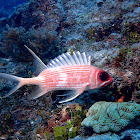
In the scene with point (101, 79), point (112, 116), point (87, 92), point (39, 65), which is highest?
point (39, 65)

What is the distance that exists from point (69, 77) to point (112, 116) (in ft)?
3.81

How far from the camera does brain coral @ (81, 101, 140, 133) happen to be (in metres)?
2.34

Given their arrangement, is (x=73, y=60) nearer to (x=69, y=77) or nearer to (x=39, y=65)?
(x=69, y=77)

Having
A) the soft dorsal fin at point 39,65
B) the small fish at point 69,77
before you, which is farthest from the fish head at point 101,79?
the soft dorsal fin at point 39,65

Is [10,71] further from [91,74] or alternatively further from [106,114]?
[106,114]

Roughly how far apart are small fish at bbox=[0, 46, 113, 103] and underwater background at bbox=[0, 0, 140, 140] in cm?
58

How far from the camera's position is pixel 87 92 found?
3365 mm

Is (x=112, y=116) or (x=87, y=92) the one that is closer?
(x=112, y=116)

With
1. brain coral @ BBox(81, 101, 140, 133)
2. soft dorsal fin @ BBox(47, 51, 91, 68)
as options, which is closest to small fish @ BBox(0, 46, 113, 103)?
soft dorsal fin @ BBox(47, 51, 91, 68)

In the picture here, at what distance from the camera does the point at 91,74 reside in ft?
8.42

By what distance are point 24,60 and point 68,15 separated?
188 inches

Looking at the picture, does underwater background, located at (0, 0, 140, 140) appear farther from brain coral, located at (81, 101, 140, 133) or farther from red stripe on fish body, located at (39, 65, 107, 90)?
red stripe on fish body, located at (39, 65, 107, 90)

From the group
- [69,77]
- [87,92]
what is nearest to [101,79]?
[69,77]

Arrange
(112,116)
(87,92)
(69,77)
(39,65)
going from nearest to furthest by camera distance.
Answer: (112,116), (69,77), (39,65), (87,92)
